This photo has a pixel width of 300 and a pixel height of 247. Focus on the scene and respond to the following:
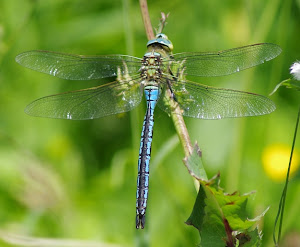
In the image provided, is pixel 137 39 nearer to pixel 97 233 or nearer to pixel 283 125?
pixel 283 125

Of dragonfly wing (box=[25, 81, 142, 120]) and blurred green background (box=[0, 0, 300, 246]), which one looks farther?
blurred green background (box=[0, 0, 300, 246])

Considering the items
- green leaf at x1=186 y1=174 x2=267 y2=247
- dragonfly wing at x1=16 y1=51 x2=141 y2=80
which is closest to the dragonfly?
dragonfly wing at x1=16 y1=51 x2=141 y2=80

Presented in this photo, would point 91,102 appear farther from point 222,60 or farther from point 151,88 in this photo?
point 222,60

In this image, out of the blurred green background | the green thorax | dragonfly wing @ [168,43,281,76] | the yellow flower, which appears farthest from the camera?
the yellow flower

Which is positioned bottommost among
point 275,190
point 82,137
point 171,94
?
point 275,190

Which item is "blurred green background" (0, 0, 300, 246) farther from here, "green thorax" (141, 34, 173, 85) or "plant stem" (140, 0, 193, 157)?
"plant stem" (140, 0, 193, 157)

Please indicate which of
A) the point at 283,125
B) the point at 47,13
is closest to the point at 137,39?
the point at 47,13

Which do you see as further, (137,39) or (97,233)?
(137,39)
